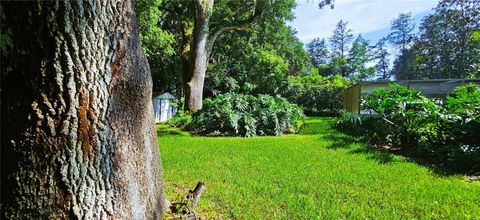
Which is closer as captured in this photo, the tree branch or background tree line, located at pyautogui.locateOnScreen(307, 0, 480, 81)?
the tree branch

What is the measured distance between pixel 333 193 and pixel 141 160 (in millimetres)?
2332

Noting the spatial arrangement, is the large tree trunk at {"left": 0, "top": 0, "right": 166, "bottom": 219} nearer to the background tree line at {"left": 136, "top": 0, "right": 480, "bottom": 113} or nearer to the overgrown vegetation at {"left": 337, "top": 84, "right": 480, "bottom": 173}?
the overgrown vegetation at {"left": 337, "top": 84, "right": 480, "bottom": 173}

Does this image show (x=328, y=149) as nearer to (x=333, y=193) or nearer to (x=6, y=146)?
(x=333, y=193)

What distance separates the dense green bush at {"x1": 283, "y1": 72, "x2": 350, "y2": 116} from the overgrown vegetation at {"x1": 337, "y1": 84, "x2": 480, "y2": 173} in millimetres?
17722

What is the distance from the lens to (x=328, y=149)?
6.52 metres

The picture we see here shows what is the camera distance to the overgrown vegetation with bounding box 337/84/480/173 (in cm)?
506

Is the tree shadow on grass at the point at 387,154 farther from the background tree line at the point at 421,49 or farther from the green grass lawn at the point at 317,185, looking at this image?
the background tree line at the point at 421,49

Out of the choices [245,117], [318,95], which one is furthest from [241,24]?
[318,95]

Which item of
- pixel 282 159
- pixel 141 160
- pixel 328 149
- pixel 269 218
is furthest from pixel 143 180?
pixel 328 149

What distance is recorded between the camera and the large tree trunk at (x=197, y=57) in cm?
1255

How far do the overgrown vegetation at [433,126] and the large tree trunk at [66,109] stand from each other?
208 inches

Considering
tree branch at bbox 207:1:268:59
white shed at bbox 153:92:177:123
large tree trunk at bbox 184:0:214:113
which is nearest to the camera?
large tree trunk at bbox 184:0:214:113

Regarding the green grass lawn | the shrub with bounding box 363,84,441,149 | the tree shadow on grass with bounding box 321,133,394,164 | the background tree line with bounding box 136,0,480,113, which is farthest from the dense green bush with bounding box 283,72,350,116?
the green grass lawn

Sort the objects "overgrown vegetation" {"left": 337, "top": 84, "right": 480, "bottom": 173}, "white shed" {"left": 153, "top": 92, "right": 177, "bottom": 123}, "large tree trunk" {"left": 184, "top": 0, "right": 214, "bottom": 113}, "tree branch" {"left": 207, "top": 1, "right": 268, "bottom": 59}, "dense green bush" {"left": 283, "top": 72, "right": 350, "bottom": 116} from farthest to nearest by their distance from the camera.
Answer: "dense green bush" {"left": 283, "top": 72, "right": 350, "bottom": 116} < "white shed" {"left": 153, "top": 92, "right": 177, "bottom": 123} < "tree branch" {"left": 207, "top": 1, "right": 268, "bottom": 59} < "large tree trunk" {"left": 184, "top": 0, "right": 214, "bottom": 113} < "overgrown vegetation" {"left": 337, "top": 84, "right": 480, "bottom": 173}
